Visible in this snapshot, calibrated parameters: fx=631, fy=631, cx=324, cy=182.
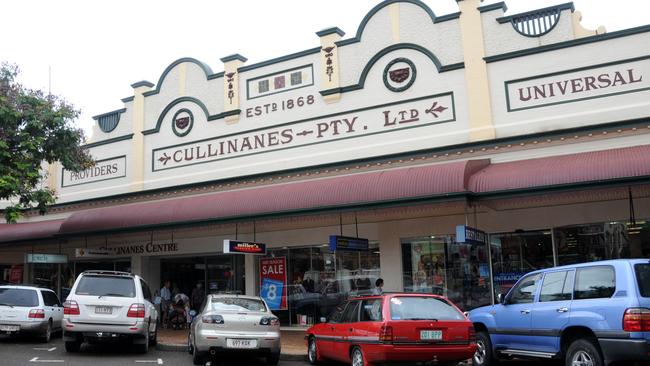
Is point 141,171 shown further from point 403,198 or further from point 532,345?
point 532,345

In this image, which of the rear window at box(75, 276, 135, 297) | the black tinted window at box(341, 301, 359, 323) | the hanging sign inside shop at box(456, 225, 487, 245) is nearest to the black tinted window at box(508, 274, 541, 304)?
the hanging sign inside shop at box(456, 225, 487, 245)

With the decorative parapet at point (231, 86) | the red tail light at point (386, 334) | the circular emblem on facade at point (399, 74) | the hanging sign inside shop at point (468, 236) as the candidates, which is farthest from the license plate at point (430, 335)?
the decorative parapet at point (231, 86)

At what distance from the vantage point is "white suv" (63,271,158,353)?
12594mm

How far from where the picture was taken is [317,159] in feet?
59.5

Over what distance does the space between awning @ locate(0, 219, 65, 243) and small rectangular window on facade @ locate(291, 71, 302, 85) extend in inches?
374

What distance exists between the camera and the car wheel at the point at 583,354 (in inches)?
350

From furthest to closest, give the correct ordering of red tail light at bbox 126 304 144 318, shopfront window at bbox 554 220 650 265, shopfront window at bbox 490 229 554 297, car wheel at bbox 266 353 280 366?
shopfront window at bbox 490 229 554 297 < shopfront window at bbox 554 220 650 265 < red tail light at bbox 126 304 144 318 < car wheel at bbox 266 353 280 366

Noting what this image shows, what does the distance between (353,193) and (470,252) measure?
11.2 feet

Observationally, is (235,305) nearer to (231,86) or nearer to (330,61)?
(330,61)

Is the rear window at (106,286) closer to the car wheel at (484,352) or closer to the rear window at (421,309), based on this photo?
the rear window at (421,309)

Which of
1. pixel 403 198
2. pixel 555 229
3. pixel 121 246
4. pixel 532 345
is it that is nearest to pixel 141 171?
pixel 121 246

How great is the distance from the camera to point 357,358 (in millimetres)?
10445

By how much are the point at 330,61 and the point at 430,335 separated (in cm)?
1058

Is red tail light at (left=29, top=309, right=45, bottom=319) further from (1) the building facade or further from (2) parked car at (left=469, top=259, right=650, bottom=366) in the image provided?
(2) parked car at (left=469, top=259, right=650, bottom=366)
